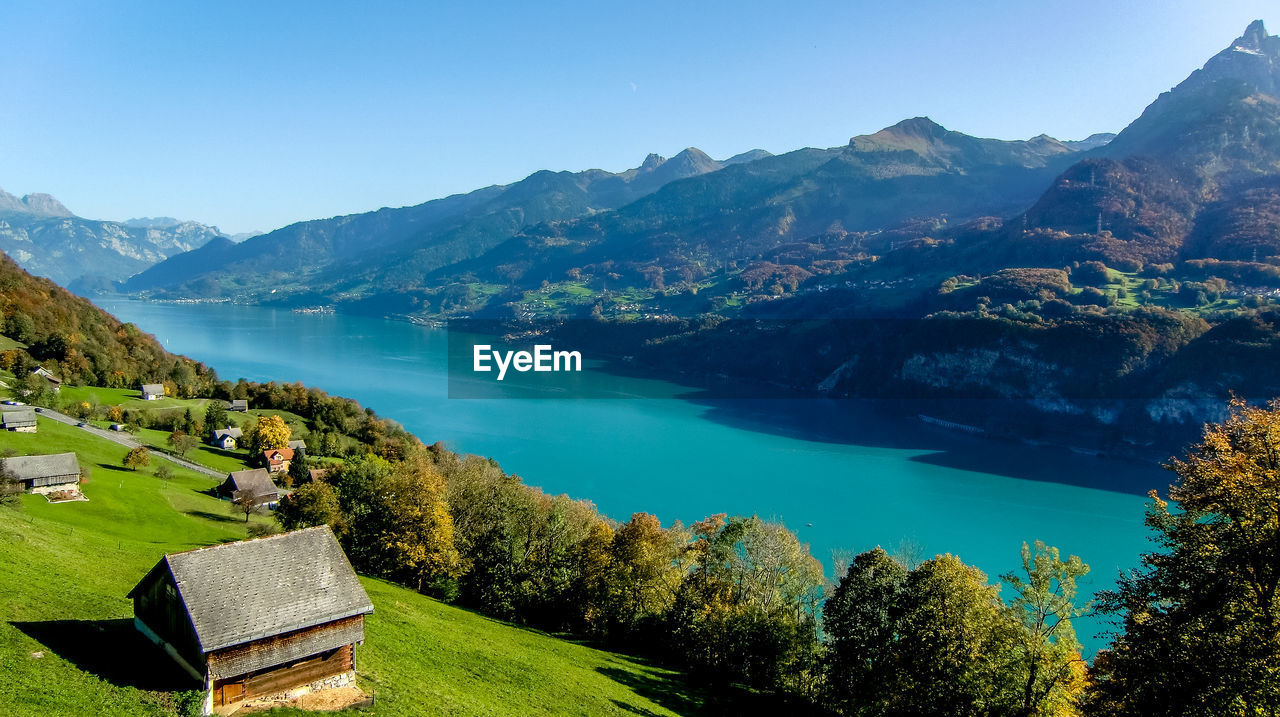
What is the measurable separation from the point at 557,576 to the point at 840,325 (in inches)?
5890

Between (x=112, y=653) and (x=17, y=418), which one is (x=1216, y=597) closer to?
(x=112, y=653)

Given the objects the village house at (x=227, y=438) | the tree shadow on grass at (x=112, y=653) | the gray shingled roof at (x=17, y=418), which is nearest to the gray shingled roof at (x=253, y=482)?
the gray shingled roof at (x=17, y=418)

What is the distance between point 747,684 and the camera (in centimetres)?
2647

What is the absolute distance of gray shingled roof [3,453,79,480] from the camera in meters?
34.8

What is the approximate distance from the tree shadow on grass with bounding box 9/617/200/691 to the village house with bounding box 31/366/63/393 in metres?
57.0

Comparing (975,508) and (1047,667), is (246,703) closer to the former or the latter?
(1047,667)

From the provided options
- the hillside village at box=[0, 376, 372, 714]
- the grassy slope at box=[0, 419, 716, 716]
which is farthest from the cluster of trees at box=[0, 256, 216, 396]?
the hillside village at box=[0, 376, 372, 714]

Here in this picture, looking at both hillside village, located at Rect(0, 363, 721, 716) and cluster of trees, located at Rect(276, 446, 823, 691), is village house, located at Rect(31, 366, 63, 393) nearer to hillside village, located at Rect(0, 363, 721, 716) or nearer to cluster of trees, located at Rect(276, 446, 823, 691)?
hillside village, located at Rect(0, 363, 721, 716)

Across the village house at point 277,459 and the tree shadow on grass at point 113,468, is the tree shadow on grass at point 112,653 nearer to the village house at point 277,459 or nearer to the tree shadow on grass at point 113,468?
the tree shadow on grass at point 113,468

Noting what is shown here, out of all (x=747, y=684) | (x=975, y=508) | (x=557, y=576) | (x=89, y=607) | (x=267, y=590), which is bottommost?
(x=975, y=508)

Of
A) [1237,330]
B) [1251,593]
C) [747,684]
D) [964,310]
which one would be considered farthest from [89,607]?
[964,310]

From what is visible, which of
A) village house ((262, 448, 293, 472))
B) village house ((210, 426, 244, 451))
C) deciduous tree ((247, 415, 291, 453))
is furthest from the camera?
village house ((210, 426, 244, 451))

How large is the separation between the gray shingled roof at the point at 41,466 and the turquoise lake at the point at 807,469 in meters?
42.8

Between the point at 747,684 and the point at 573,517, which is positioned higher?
the point at 573,517
